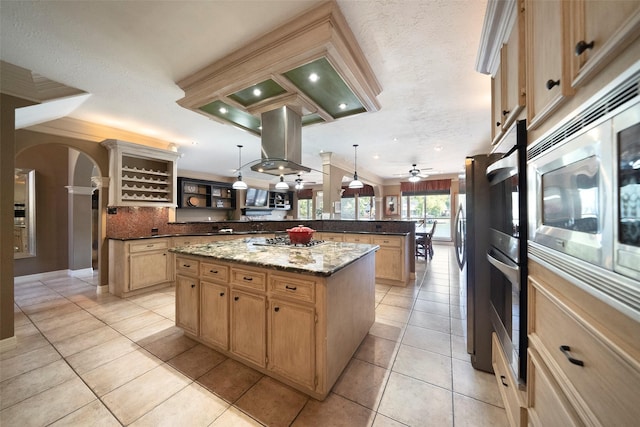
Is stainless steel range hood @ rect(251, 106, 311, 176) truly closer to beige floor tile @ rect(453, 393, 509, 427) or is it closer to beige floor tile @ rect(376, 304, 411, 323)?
beige floor tile @ rect(376, 304, 411, 323)

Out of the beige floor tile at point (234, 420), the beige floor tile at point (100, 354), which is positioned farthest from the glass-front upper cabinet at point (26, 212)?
the beige floor tile at point (234, 420)

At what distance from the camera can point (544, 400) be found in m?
0.88

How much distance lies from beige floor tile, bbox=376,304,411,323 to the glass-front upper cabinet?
646 cm

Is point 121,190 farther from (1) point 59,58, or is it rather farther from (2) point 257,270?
(2) point 257,270

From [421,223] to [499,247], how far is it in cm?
772

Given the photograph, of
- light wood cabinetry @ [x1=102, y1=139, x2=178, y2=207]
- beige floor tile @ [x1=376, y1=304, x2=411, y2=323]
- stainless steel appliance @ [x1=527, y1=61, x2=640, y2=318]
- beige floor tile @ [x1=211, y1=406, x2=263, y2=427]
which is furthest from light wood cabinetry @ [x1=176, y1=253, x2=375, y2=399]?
light wood cabinetry @ [x1=102, y1=139, x2=178, y2=207]

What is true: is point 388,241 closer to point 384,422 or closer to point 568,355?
point 384,422

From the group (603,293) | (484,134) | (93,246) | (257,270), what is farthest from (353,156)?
(93,246)

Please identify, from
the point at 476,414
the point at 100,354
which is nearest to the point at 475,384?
the point at 476,414

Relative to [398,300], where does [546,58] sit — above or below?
above

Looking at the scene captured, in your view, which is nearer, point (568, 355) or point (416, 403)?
point (568, 355)

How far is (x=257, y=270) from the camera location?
1769 mm

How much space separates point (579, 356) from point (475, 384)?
4.43 ft

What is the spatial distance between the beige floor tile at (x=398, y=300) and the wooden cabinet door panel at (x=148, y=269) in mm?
3695
